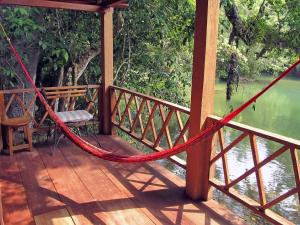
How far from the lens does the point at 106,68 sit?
4379mm

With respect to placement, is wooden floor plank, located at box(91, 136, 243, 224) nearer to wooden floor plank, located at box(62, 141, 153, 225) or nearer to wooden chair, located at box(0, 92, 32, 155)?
wooden floor plank, located at box(62, 141, 153, 225)

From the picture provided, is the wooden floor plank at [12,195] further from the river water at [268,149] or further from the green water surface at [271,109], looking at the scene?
the green water surface at [271,109]

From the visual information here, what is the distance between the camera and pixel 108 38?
4.28m

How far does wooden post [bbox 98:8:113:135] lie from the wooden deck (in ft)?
3.14

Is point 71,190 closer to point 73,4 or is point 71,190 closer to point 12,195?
point 12,195

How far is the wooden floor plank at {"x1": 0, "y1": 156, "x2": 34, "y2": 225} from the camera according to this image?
2.27 metres

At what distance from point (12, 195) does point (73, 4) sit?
236 centimetres

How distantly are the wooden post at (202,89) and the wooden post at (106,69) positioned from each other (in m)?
2.07

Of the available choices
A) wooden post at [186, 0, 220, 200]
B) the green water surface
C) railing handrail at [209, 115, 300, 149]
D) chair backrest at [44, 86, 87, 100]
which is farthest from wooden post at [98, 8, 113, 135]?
the green water surface

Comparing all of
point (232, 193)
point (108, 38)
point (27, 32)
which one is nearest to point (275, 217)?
point (232, 193)

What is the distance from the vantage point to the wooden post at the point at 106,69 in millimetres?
4203

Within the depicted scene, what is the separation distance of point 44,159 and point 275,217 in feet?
8.20

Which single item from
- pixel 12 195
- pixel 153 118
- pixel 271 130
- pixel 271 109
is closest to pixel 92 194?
pixel 12 195

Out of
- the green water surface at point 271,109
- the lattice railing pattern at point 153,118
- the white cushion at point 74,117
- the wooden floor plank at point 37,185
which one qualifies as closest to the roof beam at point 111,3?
the lattice railing pattern at point 153,118
